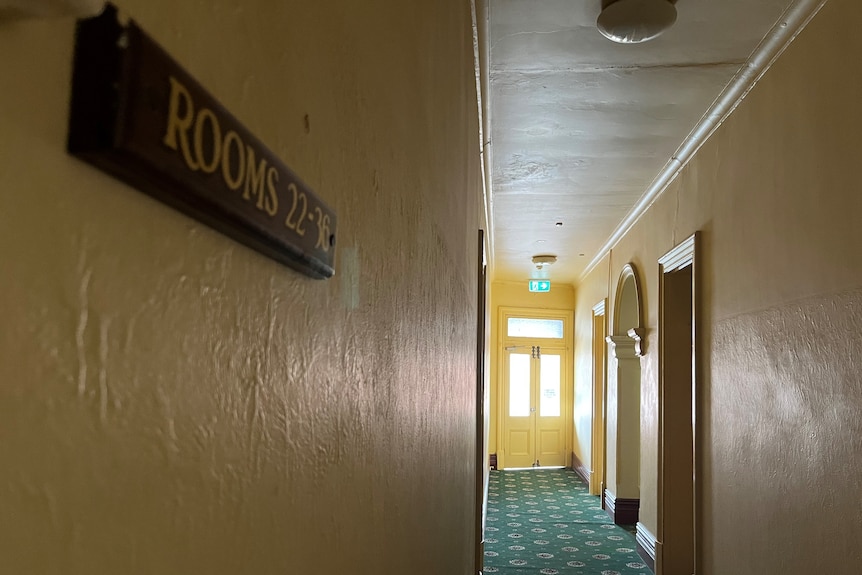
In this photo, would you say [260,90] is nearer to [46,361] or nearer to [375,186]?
[46,361]

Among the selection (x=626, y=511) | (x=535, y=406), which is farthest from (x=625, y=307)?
(x=535, y=406)

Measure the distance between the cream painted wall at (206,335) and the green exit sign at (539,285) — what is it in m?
9.92

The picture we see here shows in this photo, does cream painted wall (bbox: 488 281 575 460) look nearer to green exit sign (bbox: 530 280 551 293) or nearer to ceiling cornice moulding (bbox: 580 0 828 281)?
green exit sign (bbox: 530 280 551 293)

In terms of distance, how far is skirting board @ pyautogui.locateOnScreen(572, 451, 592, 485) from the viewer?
980 centimetres

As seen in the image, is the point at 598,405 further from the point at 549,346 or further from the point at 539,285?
the point at 549,346

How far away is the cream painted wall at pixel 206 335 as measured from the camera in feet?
0.95

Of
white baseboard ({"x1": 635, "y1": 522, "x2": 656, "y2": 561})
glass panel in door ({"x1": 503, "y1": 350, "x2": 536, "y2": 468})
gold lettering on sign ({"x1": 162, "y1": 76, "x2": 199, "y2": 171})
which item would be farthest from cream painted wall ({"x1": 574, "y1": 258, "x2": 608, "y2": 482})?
gold lettering on sign ({"x1": 162, "y1": 76, "x2": 199, "y2": 171})

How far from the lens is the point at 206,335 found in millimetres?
445

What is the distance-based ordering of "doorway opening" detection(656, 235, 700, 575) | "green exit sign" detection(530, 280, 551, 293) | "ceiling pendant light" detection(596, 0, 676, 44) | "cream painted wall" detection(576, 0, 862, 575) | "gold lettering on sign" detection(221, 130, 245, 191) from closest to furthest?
"gold lettering on sign" detection(221, 130, 245, 191), "cream painted wall" detection(576, 0, 862, 575), "ceiling pendant light" detection(596, 0, 676, 44), "doorway opening" detection(656, 235, 700, 575), "green exit sign" detection(530, 280, 551, 293)

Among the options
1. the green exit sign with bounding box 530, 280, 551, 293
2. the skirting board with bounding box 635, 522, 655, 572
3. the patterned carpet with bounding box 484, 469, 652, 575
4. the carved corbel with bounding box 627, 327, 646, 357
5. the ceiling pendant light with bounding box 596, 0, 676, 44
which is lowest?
the patterned carpet with bounding box 484, 469, 652, 575

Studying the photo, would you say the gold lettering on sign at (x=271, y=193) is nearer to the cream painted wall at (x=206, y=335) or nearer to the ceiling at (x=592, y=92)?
the cream painted wall at (x=206, y=335)

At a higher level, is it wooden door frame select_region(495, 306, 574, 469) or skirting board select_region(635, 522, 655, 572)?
wooden door frame select_region(495, 306, 574, 469)

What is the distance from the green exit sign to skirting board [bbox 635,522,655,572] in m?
5.08

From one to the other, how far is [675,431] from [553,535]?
7.67 feet
